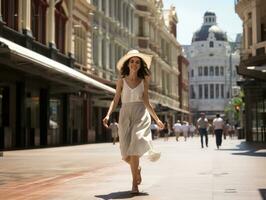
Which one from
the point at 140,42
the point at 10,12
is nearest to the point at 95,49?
the point at 140,42

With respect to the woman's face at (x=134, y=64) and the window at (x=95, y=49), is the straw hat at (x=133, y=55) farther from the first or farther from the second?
the window at (x=95, y=49)

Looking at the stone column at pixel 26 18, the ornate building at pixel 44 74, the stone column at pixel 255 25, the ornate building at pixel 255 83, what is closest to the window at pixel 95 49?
the ornate building at pixel 44 74

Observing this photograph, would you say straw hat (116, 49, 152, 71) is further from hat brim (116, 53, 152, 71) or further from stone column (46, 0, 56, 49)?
stone column (46, 0, 56, 49)

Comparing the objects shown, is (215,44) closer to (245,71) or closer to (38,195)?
(245,71)

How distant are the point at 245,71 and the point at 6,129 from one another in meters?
11.0

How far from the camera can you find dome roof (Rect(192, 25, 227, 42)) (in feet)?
576

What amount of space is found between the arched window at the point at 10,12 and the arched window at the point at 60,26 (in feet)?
24.2

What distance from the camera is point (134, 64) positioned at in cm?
945

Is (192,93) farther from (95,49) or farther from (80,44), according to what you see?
(80,44)

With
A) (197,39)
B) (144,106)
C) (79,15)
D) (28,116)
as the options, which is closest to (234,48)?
(197,39)

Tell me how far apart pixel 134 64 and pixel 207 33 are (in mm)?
171240

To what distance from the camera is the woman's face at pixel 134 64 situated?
31.0ft

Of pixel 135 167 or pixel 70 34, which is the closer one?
pixel 135 167

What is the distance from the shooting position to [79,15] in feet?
143
